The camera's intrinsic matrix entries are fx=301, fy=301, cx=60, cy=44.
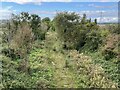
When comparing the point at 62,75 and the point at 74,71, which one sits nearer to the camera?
the point at 62,75

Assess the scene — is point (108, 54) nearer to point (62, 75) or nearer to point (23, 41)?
point (62, 75)

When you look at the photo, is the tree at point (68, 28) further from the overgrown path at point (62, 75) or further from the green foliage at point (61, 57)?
the overgrown path at point (62, 75)

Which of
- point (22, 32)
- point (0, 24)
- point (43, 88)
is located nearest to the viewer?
point (43, 88)

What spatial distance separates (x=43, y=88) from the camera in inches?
530

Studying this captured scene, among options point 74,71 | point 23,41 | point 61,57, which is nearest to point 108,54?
point 61,57

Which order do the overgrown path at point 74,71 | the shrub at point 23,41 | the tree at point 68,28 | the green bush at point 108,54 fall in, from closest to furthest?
1. the overgrown path at point 74,71
2. the shrub at point 23,41
3. the green bush at point 108,54
4. the tree at point 68,28

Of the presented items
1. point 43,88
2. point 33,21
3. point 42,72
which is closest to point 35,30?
point 33,21

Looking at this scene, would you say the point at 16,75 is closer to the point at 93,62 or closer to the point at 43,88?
the point at 43,88

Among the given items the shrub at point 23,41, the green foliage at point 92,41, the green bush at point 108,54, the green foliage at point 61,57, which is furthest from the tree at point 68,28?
the shrub at point 23,41

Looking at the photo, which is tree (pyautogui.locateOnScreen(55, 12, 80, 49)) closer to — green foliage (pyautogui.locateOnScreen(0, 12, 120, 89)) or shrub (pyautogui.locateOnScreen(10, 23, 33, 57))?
green foliage (pyautogui.locateOnScreen(0, 12, 120, 89))

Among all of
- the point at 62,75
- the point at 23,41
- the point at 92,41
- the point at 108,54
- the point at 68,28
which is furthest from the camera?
the point at 68,28

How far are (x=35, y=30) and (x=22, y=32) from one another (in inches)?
480

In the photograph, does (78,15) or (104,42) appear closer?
(104,42)

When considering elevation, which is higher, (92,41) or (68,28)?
(68,28)
